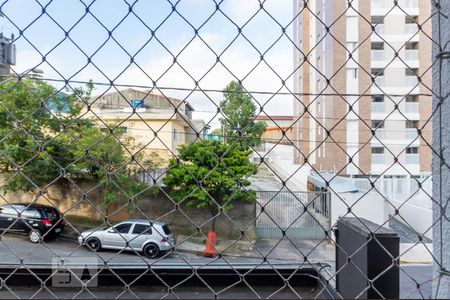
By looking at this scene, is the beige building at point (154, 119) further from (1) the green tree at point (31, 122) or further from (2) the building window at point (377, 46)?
(2) the building window at point (377, 46)

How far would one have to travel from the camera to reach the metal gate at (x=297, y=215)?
62 cm

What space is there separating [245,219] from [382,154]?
5.79 meters

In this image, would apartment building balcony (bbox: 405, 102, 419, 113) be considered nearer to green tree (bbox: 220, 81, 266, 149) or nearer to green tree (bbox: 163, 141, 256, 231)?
green tree (bbox: 163, 141, 256, 231)

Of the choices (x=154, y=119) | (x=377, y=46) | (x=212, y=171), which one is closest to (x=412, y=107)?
(x=377, y=46)

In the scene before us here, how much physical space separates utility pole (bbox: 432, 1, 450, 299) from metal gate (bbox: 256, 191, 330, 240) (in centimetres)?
18

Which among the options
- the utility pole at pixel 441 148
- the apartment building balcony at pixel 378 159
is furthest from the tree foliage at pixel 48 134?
the apartment building balcony at pixel 378 159

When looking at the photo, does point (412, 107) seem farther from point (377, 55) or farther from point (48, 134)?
point (48, 134)

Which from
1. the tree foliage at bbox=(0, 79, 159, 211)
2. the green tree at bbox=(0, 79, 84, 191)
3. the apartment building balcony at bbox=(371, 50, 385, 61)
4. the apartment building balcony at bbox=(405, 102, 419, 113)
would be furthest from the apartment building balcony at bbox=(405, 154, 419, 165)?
the green tree at bbox=(0, 79, 84, 191)

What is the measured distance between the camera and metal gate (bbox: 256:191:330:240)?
2.03 ft

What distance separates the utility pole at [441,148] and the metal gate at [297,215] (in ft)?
0.59

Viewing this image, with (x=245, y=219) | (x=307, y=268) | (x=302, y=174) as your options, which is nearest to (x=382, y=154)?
(x=302, y=174)

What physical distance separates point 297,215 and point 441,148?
3427mm

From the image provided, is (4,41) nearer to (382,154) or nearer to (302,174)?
(302,174)

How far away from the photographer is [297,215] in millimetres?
3840
